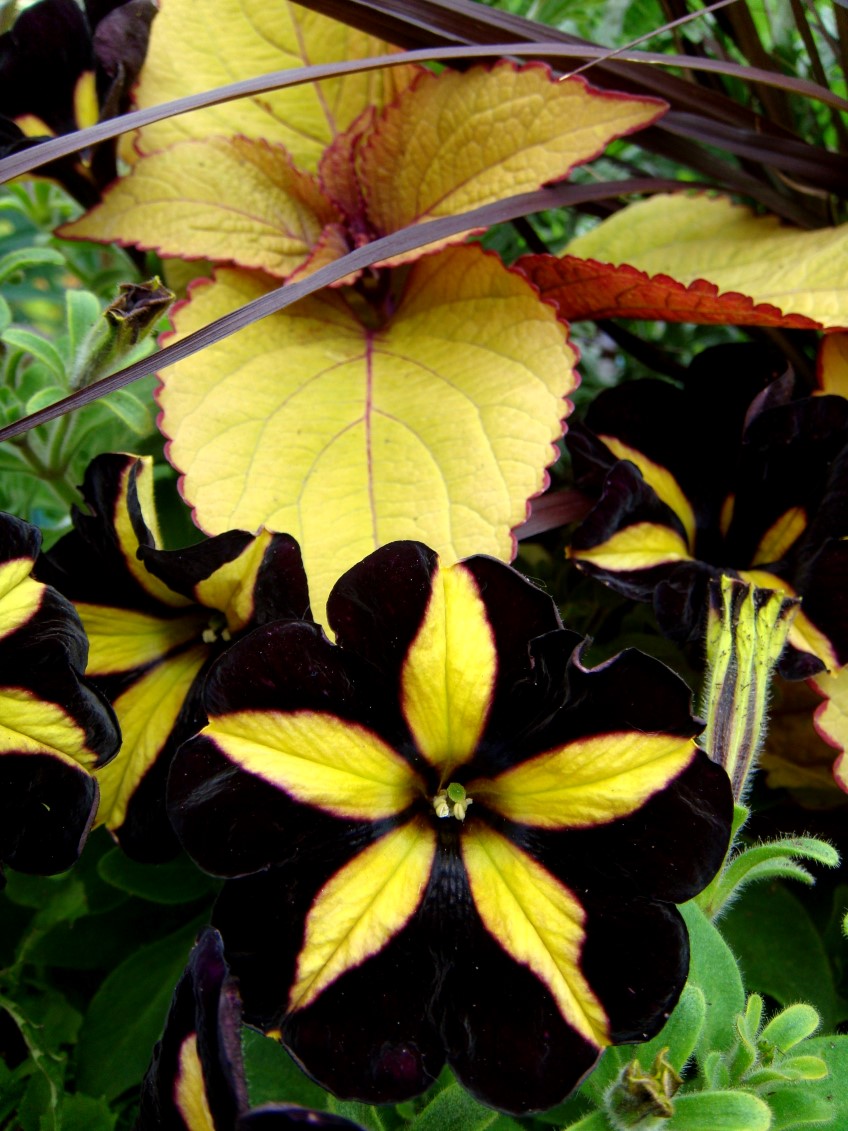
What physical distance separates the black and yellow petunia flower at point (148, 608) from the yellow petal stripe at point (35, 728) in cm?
9

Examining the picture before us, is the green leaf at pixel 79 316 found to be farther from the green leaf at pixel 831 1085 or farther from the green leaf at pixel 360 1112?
the green leaf at pixel 831 1085

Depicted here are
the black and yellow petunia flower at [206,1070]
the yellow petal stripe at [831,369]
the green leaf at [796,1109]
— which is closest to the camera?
the black and yellow petunia flower at [206,1070]

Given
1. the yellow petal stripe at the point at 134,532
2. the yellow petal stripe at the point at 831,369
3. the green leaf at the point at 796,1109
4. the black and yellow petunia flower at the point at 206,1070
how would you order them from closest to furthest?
the black and yellow petunia flower at the point at 206,1070 < the green leaf at the point at 796,1109 < the yellow petal stripe at the point at 134,532 < the yellow petal stripe at the point at 831,369

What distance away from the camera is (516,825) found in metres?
0.47

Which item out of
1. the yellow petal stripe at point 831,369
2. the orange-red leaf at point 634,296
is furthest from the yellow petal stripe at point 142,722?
the yellow petal stripe at point 831,369

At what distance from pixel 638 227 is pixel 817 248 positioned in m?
0.16

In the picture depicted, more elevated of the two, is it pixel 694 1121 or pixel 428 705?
pixel 428 705

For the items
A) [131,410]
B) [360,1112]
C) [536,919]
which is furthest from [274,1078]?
[131,410]

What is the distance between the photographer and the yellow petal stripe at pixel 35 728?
45 cm

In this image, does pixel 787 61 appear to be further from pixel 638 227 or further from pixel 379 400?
pixel 379 400

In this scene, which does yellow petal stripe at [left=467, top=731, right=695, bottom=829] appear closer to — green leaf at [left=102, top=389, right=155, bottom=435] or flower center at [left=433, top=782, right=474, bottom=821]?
flower center at [left=433, top=782, right=474, bottom=821]

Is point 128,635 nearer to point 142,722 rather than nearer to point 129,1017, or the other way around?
point 142,722

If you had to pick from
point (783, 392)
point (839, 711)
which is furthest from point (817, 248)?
point (839, 711)

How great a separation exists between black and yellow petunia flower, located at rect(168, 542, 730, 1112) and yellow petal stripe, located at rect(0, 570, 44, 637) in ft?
0.34
